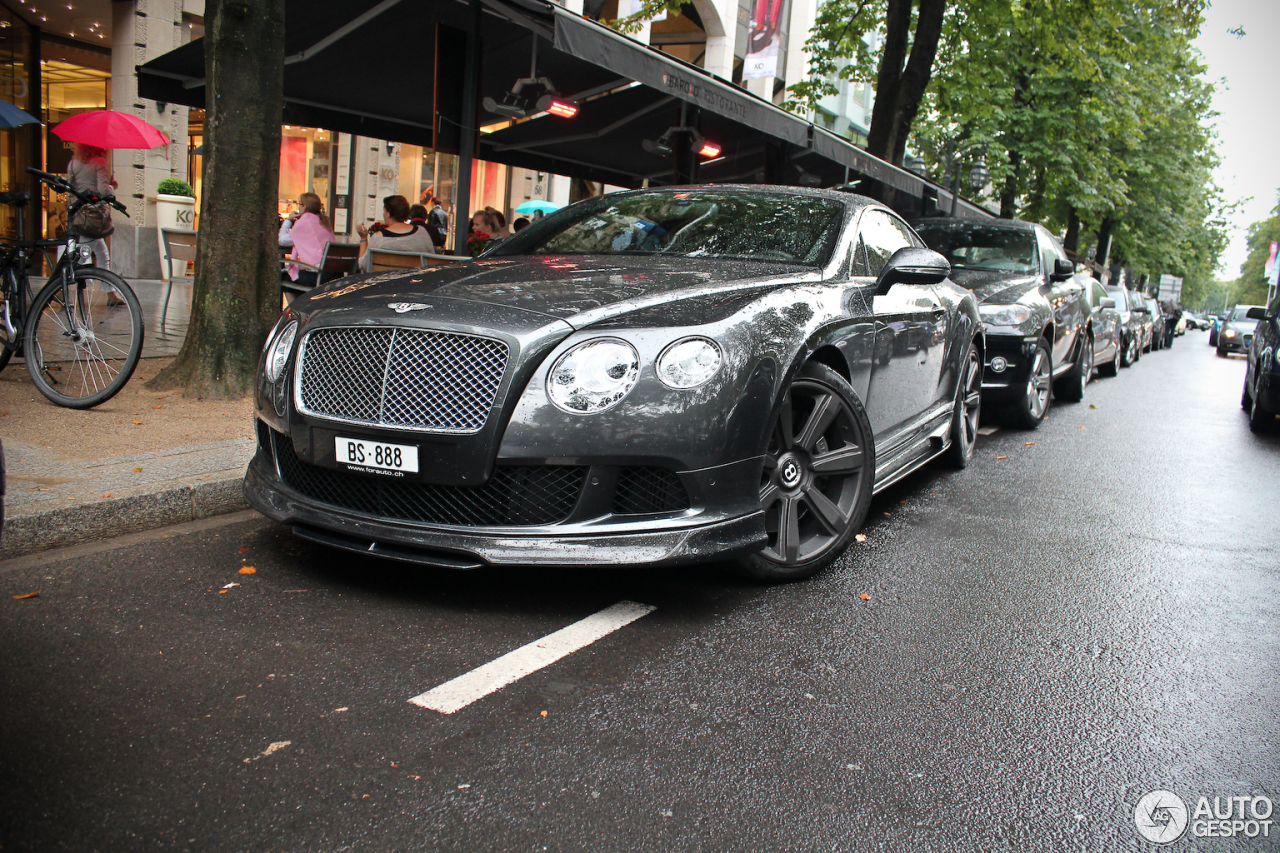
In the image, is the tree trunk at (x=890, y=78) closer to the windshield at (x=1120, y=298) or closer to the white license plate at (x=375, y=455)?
the windshield at (x=1120, y=298)

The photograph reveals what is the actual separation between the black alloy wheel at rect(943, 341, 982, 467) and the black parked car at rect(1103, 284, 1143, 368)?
40.9ft

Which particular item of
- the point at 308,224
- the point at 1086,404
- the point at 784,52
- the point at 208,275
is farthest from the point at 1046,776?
the point at 784,52

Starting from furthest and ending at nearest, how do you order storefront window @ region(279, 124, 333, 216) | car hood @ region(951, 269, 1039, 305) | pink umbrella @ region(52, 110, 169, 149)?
storefront window @ region(279, 124, 333, 216)
pink umbrella @ region(52, 110, 169, 149)
car hood @ region(951, 269, 1039, 305)

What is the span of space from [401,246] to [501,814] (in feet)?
24.8

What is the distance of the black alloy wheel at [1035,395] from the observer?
863cm

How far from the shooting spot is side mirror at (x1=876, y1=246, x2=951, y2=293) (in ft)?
14.6

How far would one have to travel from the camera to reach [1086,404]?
11336 mm

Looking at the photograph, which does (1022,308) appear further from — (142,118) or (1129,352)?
(1129,352)

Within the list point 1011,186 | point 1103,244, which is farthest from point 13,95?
point 1103,244

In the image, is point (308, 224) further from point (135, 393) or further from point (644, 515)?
point (644, 515)

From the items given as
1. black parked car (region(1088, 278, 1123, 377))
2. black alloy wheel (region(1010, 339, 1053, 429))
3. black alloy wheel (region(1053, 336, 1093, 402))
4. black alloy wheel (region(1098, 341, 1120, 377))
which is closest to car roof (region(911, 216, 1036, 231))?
black alloy wheel (region(1010, 339, 1053, 429))

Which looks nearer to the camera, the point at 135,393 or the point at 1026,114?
the point at 135,393

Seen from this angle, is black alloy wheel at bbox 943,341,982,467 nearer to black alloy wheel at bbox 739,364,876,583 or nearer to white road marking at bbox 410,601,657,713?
black alloy wheel at bbox 739,364,876,583

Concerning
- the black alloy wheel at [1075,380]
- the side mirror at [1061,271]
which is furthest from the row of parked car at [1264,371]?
the side mirror at [1061,271]
